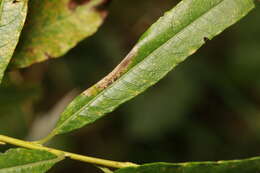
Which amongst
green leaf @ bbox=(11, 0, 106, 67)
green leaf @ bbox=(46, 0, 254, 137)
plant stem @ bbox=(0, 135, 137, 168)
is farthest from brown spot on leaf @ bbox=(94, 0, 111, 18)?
plant stem @ bbox=(0, 135, 137, 168)

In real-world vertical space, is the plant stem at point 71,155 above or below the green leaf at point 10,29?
below

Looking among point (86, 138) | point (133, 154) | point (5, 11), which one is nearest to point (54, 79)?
point (86, 138)

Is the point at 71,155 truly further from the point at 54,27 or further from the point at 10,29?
the point at 54,27

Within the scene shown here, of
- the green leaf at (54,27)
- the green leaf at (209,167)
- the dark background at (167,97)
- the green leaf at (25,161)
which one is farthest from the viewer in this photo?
the dark background at (167,97)

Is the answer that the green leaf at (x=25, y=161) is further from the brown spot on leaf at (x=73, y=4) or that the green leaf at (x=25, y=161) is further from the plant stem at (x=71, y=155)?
the brown spot on leaf at (x=73, y=4)

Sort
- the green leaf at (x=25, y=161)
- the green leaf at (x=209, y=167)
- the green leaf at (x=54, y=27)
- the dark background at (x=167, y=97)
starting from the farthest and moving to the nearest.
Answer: the dark background at (x=167, y=97) < the green leaf at (x=54, y=27) < the green leaf at (x=25, y=161) < the green leaf at (x=209, y=167)

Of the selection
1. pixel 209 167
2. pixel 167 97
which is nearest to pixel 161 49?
pixel 209 167

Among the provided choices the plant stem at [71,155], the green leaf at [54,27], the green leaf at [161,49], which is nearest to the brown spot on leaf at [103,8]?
the green leaf at [54,27]

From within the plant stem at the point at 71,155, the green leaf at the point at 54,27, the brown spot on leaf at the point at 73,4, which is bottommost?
the plant stem at the point at 71,155
